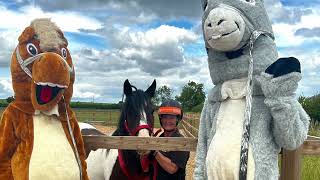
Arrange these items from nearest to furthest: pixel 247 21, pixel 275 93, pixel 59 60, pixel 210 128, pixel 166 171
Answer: pixel 275 93, pixel 247 21, pixel 210 128, pixel 59 60, pixel 166 171

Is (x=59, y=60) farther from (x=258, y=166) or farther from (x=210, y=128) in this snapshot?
(x=258, y=166)

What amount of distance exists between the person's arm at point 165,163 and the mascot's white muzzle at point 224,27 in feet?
4.89

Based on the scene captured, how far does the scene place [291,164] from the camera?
3.49m

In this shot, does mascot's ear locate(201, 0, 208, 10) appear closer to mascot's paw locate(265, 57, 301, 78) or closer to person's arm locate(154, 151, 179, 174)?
mascot's paw locate(265, 57, 301, 78)

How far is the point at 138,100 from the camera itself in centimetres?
436

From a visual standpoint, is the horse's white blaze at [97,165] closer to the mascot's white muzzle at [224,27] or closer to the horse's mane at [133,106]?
the horse's mane at [133,106]

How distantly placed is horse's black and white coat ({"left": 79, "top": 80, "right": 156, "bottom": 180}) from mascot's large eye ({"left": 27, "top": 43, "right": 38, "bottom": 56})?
1.18m

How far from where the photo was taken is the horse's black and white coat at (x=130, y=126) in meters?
4.23

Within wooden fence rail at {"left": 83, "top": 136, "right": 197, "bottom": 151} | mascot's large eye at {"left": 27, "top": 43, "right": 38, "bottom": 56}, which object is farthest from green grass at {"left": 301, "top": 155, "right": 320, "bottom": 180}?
mascot's large eye at {"left": 27, "top": 43, "right": 38, "bottom": 56}

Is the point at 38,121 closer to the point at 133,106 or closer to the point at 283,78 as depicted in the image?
the point at 133,106

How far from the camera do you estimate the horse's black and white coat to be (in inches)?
167

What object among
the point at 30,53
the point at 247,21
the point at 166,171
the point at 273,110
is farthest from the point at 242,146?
the point at 30,53

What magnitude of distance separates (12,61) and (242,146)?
1964 mm

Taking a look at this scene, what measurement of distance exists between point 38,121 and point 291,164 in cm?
202
